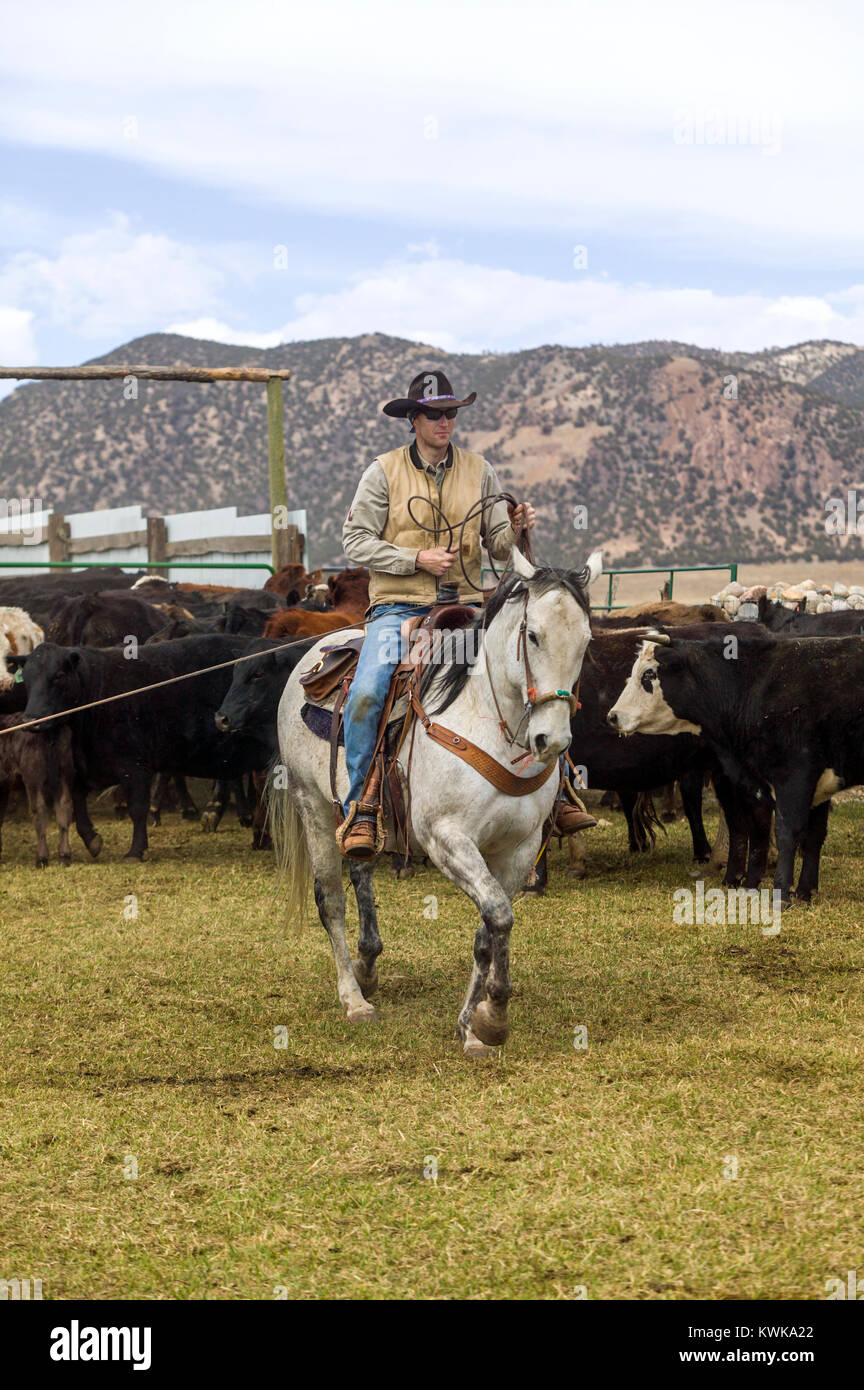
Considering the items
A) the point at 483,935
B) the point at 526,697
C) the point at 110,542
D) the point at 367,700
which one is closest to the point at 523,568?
the point at 526,697

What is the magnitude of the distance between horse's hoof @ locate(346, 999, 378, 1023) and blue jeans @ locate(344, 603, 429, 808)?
3.21 ft

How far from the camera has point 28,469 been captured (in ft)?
268

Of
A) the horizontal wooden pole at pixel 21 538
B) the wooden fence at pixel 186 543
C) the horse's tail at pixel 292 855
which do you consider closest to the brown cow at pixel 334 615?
the horse's tail at pixel 292 855

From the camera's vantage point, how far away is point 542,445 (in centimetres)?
8056

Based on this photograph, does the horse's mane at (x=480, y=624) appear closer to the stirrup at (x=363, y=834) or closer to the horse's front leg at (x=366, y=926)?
the stirrup at (x=363, y=834)

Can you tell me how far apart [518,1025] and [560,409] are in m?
80.3

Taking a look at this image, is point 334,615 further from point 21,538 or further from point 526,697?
point 21,538

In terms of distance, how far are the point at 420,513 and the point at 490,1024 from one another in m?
2.23

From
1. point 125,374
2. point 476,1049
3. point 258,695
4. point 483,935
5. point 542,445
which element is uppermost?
point 542,445

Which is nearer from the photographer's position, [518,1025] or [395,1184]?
[395,1184]

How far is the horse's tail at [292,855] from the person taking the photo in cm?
665

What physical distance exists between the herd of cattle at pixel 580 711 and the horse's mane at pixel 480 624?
1710mm
